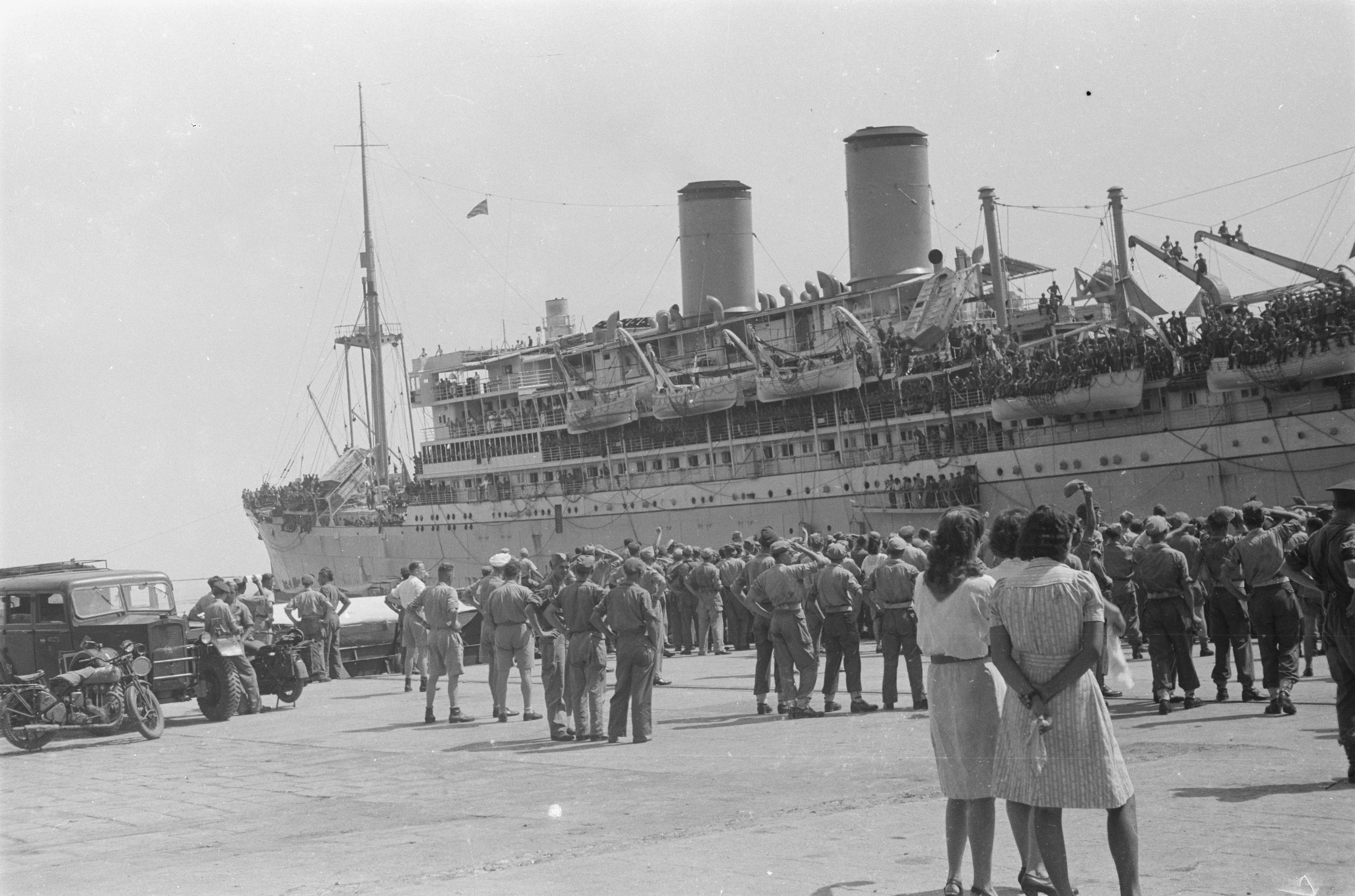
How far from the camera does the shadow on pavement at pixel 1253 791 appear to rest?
7379 millimetres

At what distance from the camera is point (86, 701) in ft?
43.7

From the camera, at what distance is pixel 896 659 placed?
1250 centimetres

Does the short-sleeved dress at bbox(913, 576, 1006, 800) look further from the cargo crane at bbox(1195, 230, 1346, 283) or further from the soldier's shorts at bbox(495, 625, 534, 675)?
the cargo crane at bbox(1195, 230, 1346, 283)

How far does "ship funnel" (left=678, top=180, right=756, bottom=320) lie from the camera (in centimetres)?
5422

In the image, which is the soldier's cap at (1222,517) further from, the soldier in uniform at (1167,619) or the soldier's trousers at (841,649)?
the soldier's trousers at (841,649)

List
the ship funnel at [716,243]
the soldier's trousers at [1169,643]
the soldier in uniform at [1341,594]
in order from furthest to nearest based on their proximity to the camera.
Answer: the ship funnel at [716,243], the soldier's trousers at [1169,643], the soldier in uniform at [1341,594]

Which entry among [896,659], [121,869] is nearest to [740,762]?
[896,659]

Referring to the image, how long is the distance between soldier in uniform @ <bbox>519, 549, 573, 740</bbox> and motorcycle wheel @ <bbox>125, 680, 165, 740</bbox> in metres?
3.83

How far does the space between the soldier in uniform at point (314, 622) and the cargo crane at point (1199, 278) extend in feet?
83.9

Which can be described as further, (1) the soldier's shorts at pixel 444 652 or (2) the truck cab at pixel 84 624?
(2) the truck cab at pixel 84 624

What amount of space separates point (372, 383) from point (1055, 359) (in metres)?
33.3

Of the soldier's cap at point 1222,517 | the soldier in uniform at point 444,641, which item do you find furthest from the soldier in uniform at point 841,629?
the soldier in uniform at point 444,641

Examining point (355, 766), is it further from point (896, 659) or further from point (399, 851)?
point (896, 659)

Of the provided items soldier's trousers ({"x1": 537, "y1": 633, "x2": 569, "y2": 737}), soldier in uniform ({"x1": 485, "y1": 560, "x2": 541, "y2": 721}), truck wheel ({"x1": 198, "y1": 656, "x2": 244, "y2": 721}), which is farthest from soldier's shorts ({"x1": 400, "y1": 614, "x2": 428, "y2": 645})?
soldier's trousers ({"x1": 537, "y1": 633, "x2": 569, "y2": 737})
